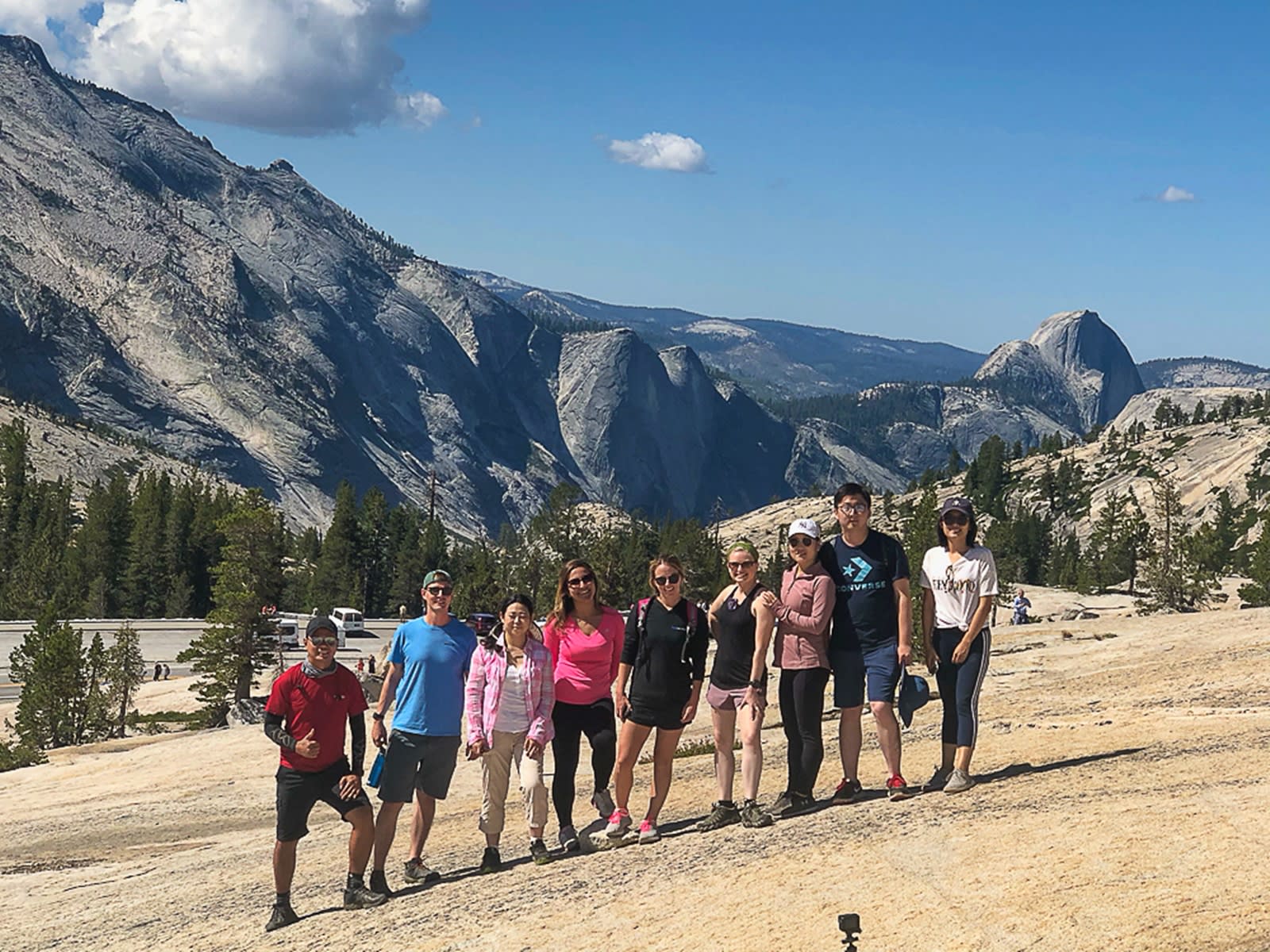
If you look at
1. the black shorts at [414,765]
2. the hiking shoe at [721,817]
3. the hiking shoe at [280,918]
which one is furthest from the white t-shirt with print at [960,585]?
the hiking shoe at [280,918]

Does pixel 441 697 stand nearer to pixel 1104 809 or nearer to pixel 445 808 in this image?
pixel 1104 809

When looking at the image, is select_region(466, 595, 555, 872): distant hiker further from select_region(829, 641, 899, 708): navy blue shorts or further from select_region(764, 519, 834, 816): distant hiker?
select_region(829, 641, 899, 708): navy blue shorts

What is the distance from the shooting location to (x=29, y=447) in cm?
18075

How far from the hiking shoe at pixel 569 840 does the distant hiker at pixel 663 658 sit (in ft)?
4.08

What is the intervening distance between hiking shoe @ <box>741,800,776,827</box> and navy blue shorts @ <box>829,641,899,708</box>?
1.27 metres

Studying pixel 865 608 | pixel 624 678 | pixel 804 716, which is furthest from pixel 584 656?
pixel 865 608

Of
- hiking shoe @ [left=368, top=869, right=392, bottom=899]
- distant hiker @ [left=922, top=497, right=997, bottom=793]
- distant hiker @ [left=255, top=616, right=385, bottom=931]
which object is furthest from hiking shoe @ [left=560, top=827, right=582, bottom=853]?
distant hiker @ [left=922, top=497, right=997, bottom=793]

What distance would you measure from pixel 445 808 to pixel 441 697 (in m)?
6.85

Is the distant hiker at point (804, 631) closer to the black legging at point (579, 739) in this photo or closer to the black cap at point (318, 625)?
the black legging at point (579, 739)

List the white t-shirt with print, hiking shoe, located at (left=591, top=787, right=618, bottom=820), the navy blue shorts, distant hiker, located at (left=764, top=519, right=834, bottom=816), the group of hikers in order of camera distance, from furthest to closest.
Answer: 1. hiking shoe, located at (left=591, top=787, right=618, bottom=820)
2. the white t-shirt with print
3. the navy blue shorts
4. distant hiker, located at (left=764, top=519, right=834, bottom=816)
5. the group of hikers

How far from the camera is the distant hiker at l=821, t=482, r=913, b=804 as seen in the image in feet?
37.7

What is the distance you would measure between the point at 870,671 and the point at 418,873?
14.8 feet

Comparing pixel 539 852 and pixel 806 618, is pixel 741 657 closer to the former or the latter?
pixel 806 618

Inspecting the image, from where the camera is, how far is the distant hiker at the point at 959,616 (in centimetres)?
1180
